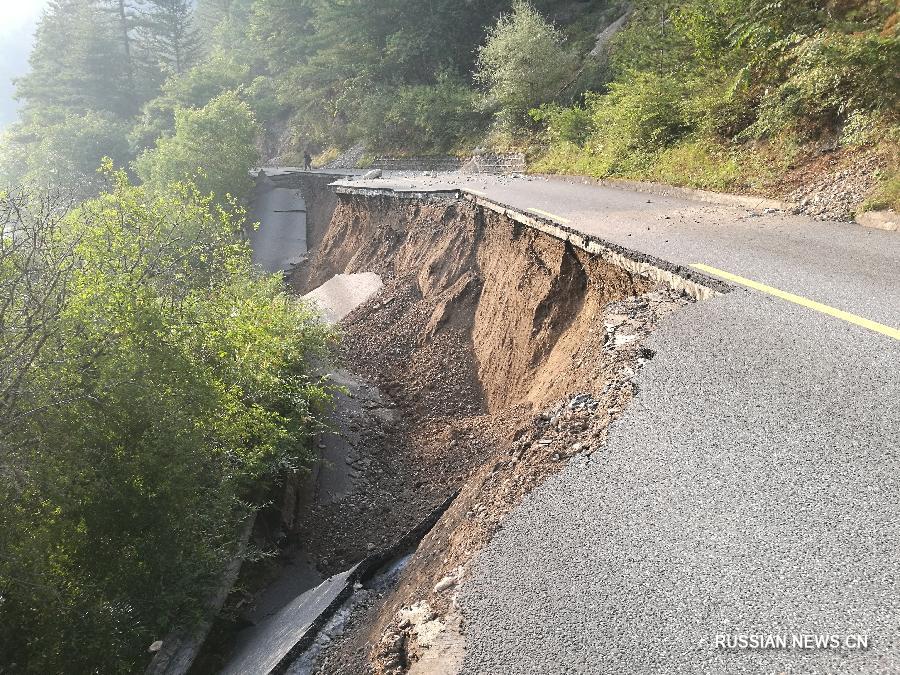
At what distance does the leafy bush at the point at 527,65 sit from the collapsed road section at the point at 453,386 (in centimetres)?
946

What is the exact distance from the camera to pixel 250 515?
31.9 feet

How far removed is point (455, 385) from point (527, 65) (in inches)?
808

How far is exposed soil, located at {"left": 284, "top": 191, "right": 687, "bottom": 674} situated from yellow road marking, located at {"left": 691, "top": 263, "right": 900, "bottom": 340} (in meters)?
0.69

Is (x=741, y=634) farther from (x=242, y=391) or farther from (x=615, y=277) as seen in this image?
(x=242, y=391)

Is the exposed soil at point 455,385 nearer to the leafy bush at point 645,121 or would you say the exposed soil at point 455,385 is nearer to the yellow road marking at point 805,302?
the yellow road marking at point 805,302

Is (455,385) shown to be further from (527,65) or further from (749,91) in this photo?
(527,65)

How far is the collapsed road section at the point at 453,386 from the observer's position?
517 cm

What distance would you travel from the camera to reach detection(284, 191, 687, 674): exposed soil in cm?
514

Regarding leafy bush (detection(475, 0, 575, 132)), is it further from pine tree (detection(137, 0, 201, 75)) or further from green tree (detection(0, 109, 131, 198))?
pine tree (detection(137, 0, 201, 75))

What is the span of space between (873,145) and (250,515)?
39.2ft

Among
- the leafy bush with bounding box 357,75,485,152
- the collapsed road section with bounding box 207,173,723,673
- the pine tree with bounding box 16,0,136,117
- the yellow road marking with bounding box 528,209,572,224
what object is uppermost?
the pine tree with bounding box 16,0,136,117

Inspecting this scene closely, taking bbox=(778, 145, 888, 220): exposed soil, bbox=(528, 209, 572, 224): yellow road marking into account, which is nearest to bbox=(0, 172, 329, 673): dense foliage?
bbox=(528, 209, 572, 224): yellow road marking

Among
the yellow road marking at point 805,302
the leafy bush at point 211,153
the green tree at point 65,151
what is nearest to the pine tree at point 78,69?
the green tree at point 65,151

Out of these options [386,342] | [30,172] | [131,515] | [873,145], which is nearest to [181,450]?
[131,515]
